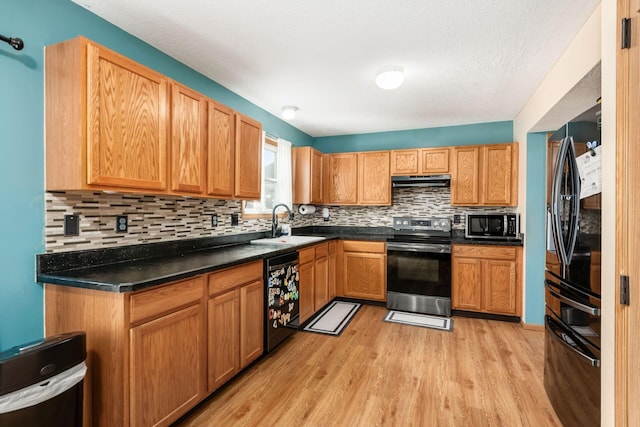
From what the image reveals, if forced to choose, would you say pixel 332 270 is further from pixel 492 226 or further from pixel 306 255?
pixel 492 226

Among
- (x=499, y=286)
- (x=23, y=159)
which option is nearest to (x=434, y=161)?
→ (x=499, y=286)

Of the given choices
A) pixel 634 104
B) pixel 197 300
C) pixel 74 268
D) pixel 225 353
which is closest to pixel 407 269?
pixel 225 353

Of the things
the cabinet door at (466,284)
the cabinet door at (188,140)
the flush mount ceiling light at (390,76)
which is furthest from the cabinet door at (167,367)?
the cabinet door at (466,284)

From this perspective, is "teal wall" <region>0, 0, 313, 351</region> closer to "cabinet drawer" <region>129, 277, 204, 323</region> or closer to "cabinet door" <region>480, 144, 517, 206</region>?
"cabinet drawer" <region>129, 277, 204, 323</region>

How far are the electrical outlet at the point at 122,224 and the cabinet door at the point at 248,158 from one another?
2.73 feet

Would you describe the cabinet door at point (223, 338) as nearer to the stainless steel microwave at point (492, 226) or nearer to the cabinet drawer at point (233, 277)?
the cabinet drawer at point (233, 277)

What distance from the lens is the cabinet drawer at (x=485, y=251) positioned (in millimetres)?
3502

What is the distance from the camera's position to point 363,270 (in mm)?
4113

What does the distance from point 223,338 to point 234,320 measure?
140 millimetres

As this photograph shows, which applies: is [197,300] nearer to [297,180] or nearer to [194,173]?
[194,173]

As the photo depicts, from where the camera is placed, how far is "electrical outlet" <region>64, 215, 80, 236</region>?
174cm

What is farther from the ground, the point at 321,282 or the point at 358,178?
the point at 358,178

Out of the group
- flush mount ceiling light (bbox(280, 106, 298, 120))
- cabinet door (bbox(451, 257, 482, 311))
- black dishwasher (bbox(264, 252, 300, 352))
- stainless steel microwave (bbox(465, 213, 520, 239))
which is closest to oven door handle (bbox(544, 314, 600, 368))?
cabinet door (bbox(451, 257, 482, 311))

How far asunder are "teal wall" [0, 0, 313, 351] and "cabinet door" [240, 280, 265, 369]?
113cm
